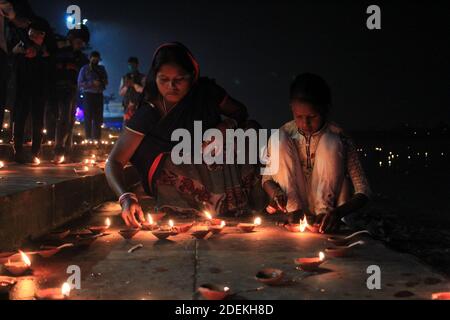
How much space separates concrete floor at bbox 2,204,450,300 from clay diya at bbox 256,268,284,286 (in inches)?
1.4

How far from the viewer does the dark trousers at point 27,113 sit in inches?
257

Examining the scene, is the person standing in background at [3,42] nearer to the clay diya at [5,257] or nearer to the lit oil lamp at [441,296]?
the clay diya at [5,257]

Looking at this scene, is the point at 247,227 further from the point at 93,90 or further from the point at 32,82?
the point at 93,90

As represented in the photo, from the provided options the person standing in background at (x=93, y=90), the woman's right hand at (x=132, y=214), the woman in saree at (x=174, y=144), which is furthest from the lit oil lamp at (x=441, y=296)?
the person standing in background at (x=93, y=90)

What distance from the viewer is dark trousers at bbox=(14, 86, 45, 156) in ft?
21.4

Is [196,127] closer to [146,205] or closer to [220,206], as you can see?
[220,206]

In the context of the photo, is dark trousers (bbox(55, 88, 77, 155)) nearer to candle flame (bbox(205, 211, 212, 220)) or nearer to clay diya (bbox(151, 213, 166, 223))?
clay diya (bbox(151, 213, 166, 223))

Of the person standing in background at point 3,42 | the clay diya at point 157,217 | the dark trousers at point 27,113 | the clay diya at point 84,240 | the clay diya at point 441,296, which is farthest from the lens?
the dark trousers at point 27,113

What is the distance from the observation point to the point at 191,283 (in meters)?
2.44

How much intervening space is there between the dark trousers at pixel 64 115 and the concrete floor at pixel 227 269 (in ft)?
14.8

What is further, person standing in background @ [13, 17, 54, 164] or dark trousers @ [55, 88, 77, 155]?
dark trousers @ [55, 88, 77, 155]

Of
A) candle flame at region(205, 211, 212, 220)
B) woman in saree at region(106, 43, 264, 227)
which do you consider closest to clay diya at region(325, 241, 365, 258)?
candle flame at region(205, 211, 212, 220)

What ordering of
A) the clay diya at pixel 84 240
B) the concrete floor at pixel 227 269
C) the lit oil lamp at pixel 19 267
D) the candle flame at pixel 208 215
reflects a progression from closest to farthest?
1. the concrete floor at pixel 227 269
2. the lit oil lamp at pixel 19 267
3. the clay diya at pixel 84 240
4. the candle flame at pixel 208 215

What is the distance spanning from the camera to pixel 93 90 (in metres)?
9.84
